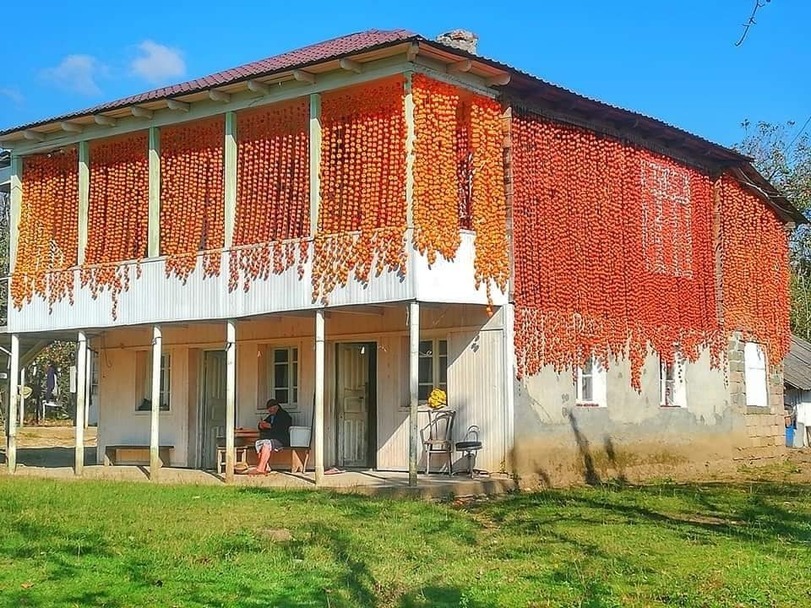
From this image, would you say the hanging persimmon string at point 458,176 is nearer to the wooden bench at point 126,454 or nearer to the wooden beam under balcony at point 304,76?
the wooden beam under balcony at point 304,76

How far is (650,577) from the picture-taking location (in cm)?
858

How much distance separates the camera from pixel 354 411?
61.2ft

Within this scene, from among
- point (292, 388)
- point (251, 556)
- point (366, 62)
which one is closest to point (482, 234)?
point (366, 62)

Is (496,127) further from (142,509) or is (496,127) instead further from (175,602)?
(175,602)

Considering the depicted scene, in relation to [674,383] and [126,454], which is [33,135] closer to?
[126,454]

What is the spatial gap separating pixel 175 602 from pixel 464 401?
950 cm

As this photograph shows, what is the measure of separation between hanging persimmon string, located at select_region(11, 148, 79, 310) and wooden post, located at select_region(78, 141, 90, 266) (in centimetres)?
49

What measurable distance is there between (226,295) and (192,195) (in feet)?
6.41

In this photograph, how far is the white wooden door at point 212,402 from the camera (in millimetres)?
20453

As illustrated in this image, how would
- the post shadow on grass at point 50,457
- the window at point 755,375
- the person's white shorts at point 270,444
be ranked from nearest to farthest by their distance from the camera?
the person's white shorts at point 270,444, the post shadow on grass at point 50,457, the window at point 755,375

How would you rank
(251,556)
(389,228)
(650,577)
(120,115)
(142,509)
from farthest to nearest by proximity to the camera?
(120,115) < (389,228) < (142,509) < (251,556) < (650,577)

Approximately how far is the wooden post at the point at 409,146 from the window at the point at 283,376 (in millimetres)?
5175

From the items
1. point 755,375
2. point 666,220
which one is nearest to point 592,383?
point 666,220

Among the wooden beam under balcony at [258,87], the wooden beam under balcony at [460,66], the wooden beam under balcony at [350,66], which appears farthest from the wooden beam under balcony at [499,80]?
the wooden beam under balcony at [258,87]
